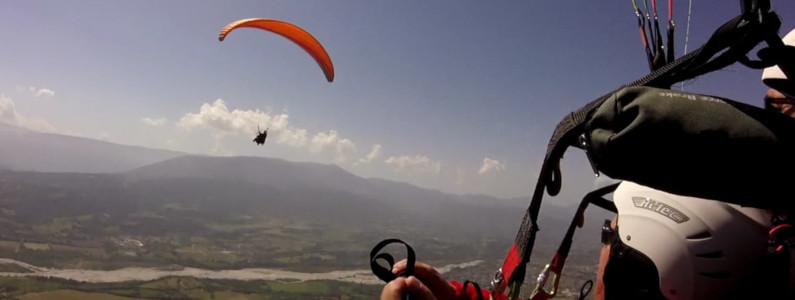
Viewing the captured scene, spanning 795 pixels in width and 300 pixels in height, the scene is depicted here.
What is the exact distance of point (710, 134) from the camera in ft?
4.13

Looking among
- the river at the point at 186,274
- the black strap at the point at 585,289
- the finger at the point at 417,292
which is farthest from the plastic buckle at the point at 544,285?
the river at the point at 186,274

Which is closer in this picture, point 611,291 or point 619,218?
point 611,291

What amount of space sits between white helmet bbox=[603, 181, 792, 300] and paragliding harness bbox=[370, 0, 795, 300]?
0.76 m

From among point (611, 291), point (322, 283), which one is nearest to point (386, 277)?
point (611, 291)

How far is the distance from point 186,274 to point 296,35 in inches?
4724

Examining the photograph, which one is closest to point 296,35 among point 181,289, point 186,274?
point 181,289

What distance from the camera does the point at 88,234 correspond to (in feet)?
525

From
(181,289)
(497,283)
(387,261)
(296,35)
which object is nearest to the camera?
(497,283)

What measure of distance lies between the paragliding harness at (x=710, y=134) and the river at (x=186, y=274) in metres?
120

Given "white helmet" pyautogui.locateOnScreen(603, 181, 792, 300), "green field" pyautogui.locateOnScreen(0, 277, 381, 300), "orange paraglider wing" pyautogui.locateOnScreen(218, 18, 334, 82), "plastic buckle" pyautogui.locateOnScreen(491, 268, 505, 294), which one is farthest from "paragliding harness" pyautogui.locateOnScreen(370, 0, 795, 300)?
"green field" pyautogui.locateOnScreen(0, 277, 381, 300)

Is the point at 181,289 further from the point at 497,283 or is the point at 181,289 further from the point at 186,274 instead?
the point at 497,283

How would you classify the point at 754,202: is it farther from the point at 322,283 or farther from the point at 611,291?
the point at 322,283

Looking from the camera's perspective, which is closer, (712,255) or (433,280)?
(712,255)

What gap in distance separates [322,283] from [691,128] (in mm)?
114601
